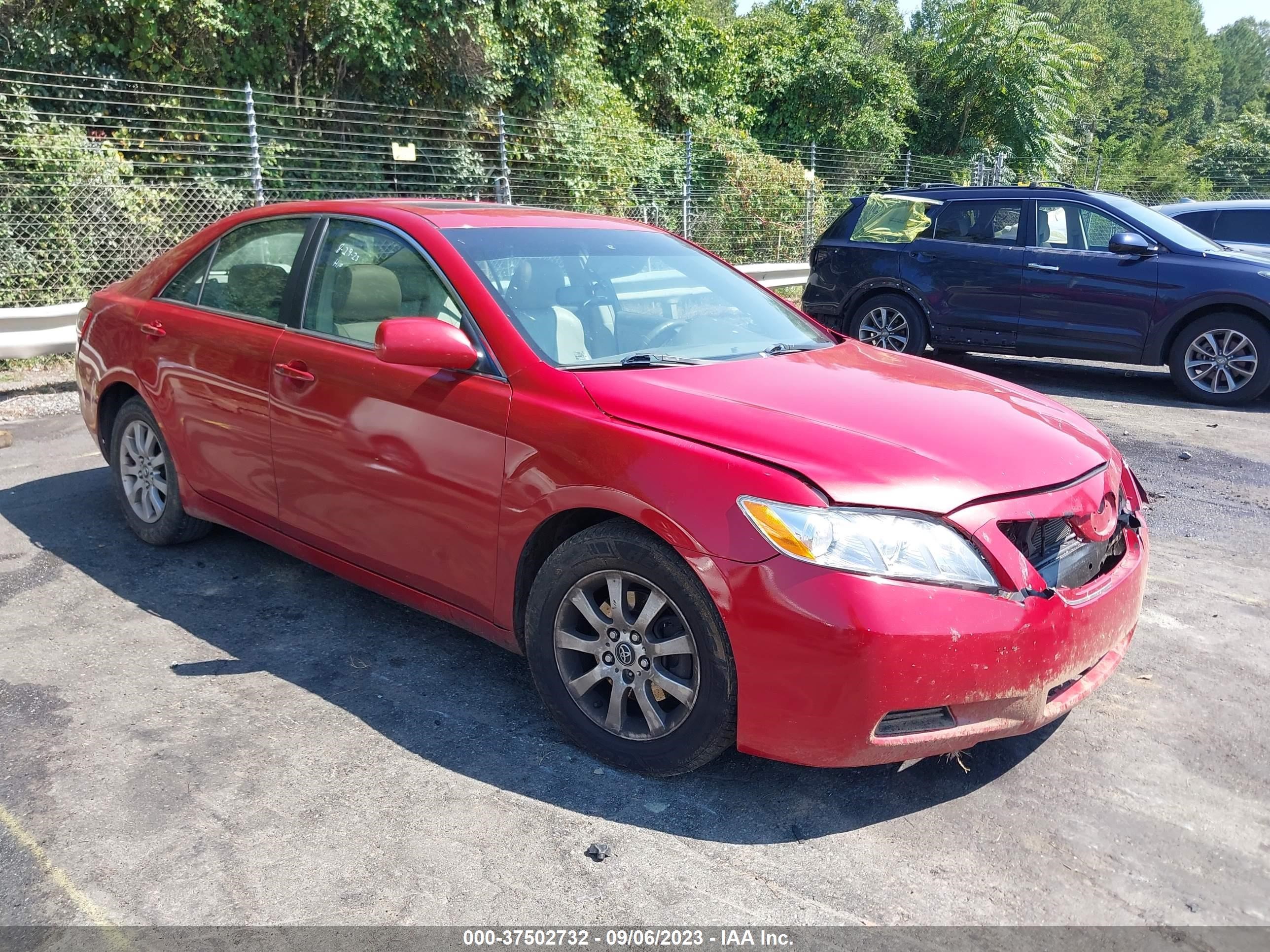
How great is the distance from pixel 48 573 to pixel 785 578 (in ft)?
11.7

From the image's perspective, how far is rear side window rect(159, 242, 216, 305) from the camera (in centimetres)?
457

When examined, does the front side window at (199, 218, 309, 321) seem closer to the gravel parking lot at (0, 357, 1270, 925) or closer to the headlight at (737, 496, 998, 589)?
the gravel parking lot at (0, 357, 1270, 925)

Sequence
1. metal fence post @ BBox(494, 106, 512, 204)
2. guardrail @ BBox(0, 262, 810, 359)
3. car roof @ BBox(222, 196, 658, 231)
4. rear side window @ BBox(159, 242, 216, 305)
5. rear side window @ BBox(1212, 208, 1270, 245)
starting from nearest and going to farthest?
car roof @ BBox(222, 196, 658, 231)
rear side window @ BBox(159, 242, 216, 305)
guardrail @ BBox(0, 262, 810, 359)
rear side window @ BBox(1212, 208, 1270, 245)
metal fence post @ BBox(494, 106, 512, 204)

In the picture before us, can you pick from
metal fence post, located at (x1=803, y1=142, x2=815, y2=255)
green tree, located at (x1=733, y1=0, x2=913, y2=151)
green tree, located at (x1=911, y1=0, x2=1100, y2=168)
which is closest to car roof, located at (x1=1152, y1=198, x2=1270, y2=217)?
metal fence post, located at (x1=803, y1=142, x2=815, y2=255)

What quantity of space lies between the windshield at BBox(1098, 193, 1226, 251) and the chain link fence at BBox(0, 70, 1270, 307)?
7.15 metres

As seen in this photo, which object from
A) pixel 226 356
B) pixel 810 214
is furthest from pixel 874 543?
pixel 810 214

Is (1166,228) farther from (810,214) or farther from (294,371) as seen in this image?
(810,214)

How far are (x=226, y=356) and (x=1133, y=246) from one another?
7502mm

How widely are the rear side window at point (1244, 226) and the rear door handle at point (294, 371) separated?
11288 millimetres

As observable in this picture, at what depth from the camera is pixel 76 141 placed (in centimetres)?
982

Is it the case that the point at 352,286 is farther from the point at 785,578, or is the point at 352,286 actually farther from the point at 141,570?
the point at 785,578

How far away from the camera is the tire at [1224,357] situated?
842 cm

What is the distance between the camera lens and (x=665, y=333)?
12.1ft

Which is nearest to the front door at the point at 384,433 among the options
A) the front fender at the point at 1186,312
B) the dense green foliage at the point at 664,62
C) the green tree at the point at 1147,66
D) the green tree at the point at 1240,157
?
the front fender at the point at 1186,312
